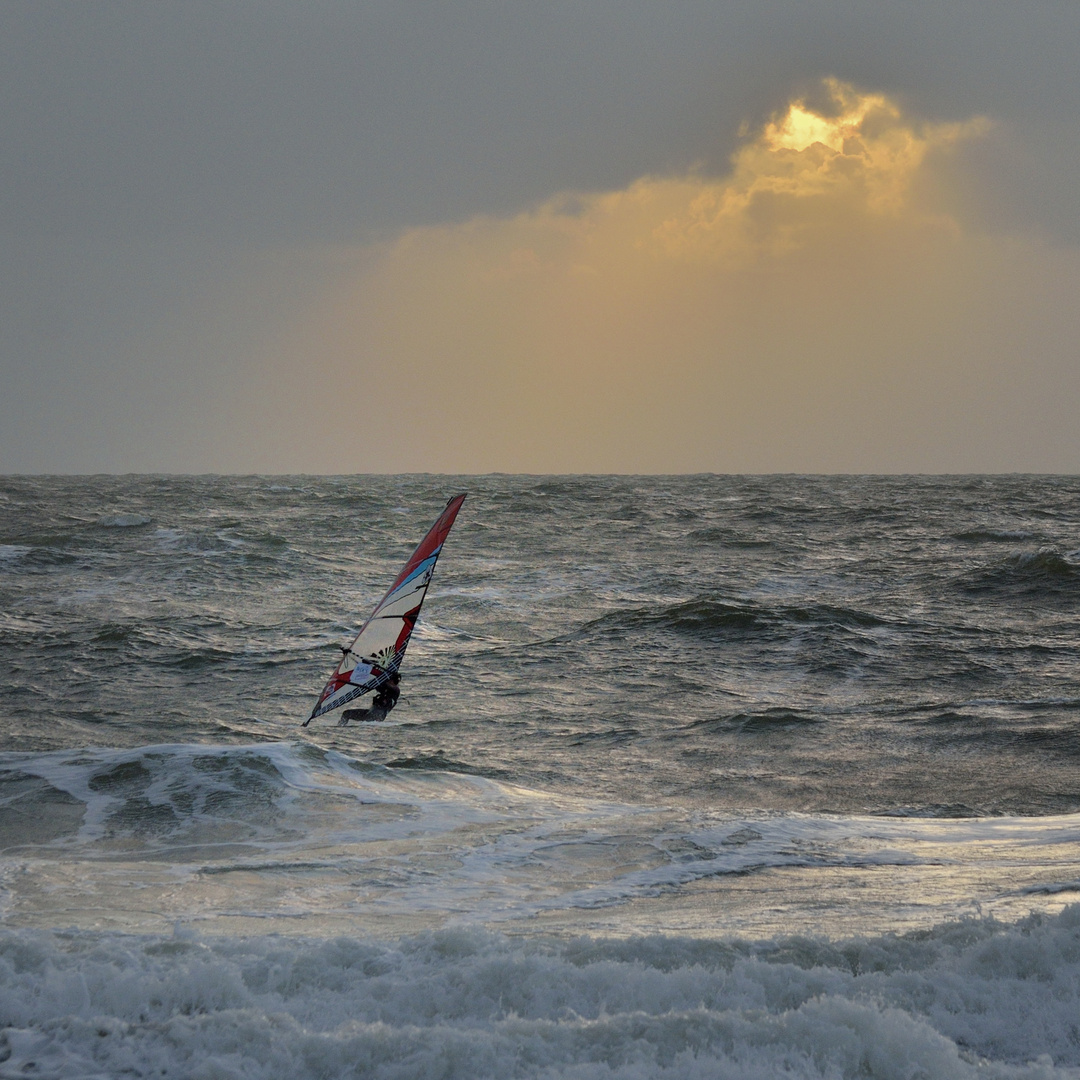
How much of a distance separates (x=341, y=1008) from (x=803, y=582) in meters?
16.7

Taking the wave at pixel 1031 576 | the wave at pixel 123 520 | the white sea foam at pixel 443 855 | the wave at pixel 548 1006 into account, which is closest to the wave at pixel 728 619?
the wave at pixel 1031 576

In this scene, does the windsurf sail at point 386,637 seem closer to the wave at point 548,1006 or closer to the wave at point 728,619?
the wave at point 548,1006

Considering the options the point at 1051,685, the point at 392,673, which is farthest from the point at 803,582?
the point at 392,673

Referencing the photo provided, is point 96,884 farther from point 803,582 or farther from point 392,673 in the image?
point 803,582

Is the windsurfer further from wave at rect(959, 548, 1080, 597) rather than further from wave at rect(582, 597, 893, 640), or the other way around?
wave at rect(959, 548, 1080, 597)

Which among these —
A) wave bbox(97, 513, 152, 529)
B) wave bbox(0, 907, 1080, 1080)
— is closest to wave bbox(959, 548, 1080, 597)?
wave bbox(0, 907, 1080, 1080)

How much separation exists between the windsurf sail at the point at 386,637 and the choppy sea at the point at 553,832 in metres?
1.03

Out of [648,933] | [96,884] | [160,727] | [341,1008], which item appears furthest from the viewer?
[160,727]

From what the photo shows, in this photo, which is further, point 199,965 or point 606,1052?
point 199,965

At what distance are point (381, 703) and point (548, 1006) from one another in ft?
12.6

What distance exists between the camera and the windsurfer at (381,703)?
7934 mm

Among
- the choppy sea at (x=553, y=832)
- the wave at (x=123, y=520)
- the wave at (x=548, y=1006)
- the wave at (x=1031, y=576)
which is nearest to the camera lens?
the wave at (x=548, y=1006)

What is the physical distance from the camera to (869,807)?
26.8 feet

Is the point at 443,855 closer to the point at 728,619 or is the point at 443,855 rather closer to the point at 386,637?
the point at 386,637
